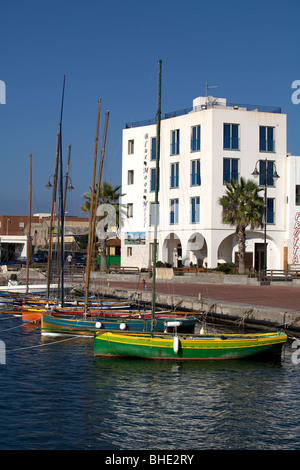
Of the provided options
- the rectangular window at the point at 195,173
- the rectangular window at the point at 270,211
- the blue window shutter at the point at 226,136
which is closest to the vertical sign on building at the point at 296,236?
the rectangular window at the point at 270,211

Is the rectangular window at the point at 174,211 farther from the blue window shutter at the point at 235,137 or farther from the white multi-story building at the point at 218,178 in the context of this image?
the blue window shutter at the point at 235,137

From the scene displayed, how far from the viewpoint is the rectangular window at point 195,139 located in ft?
185

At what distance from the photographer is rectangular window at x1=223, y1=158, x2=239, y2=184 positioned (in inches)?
2189

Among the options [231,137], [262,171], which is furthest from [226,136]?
[262,171]

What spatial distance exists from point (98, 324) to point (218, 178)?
1288 inches

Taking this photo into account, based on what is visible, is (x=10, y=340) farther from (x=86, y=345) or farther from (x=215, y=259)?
(x=215, y=259)

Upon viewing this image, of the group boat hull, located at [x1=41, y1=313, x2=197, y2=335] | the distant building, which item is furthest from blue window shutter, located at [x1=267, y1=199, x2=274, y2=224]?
the distant building

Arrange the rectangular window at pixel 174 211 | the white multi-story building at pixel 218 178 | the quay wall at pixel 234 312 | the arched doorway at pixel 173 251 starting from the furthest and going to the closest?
the arched doorway at pixel 173 251, the rectangular window at pixel 174 211, the white multi-story building at pixel 218 178, the quay wall at pixel 234 312

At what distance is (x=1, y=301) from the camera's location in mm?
35688

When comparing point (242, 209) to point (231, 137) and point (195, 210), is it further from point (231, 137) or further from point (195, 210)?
point (231, 137)


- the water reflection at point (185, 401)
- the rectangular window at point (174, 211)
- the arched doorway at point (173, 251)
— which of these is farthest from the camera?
the arched doorway at point (173, 251)

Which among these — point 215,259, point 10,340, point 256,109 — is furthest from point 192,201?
point 10,340

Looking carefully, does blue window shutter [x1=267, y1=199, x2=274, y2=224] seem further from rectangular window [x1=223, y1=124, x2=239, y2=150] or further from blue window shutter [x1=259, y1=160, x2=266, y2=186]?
rectangular window [x1=223, y1=124, x2=239, y2=150]

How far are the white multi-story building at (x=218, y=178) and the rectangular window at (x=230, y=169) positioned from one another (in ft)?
0.31
